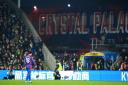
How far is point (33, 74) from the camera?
29547mm

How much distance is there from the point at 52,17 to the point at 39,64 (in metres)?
5.54

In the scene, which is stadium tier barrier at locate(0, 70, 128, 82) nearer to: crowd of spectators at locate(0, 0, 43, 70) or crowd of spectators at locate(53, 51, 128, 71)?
crowd of spectators at locate(0, 0, 43, 70)

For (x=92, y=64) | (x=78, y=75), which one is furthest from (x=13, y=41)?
(x=78, y=75)

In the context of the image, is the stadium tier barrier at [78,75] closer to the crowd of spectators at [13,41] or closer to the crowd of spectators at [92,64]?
the crowd of spectators at [13,41]

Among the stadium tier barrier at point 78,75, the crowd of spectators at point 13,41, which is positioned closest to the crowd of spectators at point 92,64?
the stadium tier barrier at point 78,75

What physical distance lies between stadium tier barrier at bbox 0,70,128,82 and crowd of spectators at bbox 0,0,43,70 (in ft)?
5.84

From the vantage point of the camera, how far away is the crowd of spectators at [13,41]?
106 feet

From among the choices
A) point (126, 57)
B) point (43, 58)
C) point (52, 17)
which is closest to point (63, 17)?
point (52, 17)

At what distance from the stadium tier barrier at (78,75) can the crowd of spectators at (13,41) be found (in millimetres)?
1780

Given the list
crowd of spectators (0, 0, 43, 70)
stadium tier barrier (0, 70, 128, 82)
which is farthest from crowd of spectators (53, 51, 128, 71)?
crowd of spectators (0, 0, 43, 70)

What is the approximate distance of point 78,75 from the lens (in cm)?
2916

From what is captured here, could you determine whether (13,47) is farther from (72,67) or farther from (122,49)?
(122,49)

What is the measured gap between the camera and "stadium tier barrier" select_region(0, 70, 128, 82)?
2850cm

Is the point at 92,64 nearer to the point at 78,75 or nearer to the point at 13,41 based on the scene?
the point at 78,75
